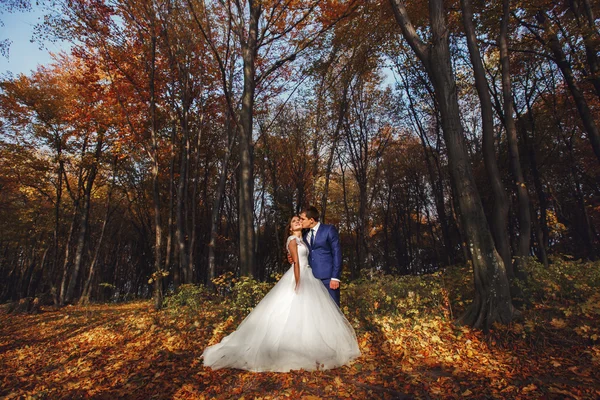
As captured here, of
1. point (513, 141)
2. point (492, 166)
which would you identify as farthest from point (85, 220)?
point (513, 141)

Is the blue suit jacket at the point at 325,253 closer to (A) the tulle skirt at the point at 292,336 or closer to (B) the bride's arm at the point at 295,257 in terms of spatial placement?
(A) the tulle skirt at the point at 292,336

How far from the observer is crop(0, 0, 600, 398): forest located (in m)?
6.04

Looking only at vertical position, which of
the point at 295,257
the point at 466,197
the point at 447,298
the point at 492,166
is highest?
the point at 492,166

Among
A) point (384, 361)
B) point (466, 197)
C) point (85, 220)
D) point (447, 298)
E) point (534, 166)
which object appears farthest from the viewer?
point (85, 220)

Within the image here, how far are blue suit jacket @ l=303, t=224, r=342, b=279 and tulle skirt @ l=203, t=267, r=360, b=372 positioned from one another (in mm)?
155

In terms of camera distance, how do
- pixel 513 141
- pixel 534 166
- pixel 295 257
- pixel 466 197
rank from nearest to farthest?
1. pixel 295 257
2. pixel 466 197
3. pixel 513 141
4. pixel 534 166

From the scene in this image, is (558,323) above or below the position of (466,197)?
below

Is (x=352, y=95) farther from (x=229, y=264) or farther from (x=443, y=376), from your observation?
(x=229, y=264)

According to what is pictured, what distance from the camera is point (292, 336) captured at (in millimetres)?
4020

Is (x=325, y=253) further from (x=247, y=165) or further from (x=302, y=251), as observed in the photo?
(x=247, y=165)

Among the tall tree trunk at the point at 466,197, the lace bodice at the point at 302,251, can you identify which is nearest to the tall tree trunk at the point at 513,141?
the tall tree trunk at the point at 466,197

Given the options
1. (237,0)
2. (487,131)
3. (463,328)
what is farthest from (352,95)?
(463,328)

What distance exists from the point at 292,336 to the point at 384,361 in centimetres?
136

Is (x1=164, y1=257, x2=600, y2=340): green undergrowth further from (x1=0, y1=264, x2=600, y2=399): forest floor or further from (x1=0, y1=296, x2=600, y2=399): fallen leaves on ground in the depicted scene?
(x1=0, y1=296, x2=600, y2=399): fallen leaves on ground
